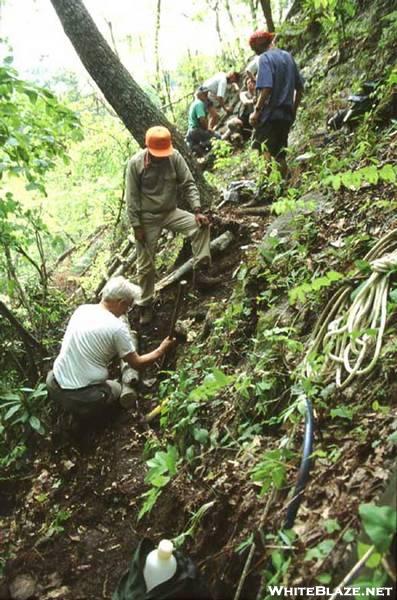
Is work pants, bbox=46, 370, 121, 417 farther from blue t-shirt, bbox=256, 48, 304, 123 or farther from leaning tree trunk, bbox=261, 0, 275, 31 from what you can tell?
leaning tree trunk, bbox=261, 0, 275, 31

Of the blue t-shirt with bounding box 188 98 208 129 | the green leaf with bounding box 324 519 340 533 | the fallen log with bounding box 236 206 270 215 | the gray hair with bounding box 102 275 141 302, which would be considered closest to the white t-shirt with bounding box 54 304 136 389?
the gray hair with bounding box 102 275 141 302

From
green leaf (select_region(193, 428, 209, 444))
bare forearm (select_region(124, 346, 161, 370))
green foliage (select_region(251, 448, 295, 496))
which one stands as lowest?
green leaf (select_region(193, 428, 209, 444))

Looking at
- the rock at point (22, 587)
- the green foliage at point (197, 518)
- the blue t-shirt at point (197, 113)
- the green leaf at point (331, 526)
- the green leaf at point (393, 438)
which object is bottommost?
the rock at point (22, 587)

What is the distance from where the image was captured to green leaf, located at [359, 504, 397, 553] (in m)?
1.54

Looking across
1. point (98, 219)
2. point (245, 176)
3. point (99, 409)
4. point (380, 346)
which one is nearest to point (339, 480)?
point (380, 346)

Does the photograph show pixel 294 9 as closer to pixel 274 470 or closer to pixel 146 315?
pixel 146 315

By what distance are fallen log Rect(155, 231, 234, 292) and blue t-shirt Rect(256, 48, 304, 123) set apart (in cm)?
171

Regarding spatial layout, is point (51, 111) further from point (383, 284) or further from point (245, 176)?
point (245, 176)

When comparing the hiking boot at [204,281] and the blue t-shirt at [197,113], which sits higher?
the blue t-shirt at [197,113]

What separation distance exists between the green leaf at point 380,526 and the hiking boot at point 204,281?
4806mm

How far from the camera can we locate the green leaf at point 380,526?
1539 millimetres

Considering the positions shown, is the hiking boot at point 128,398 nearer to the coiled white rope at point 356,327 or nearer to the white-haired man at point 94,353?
the white-haired man at point 94,353

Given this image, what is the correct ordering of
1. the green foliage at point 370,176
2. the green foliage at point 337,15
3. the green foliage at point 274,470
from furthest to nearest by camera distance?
the green foliage at point 337,15 → the green foliage at point 370,176 → the green foliage at point 274,470

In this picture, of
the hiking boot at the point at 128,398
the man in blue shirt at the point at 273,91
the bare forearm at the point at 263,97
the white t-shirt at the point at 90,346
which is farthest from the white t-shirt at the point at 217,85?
the hiking boot at the point at 128,398
